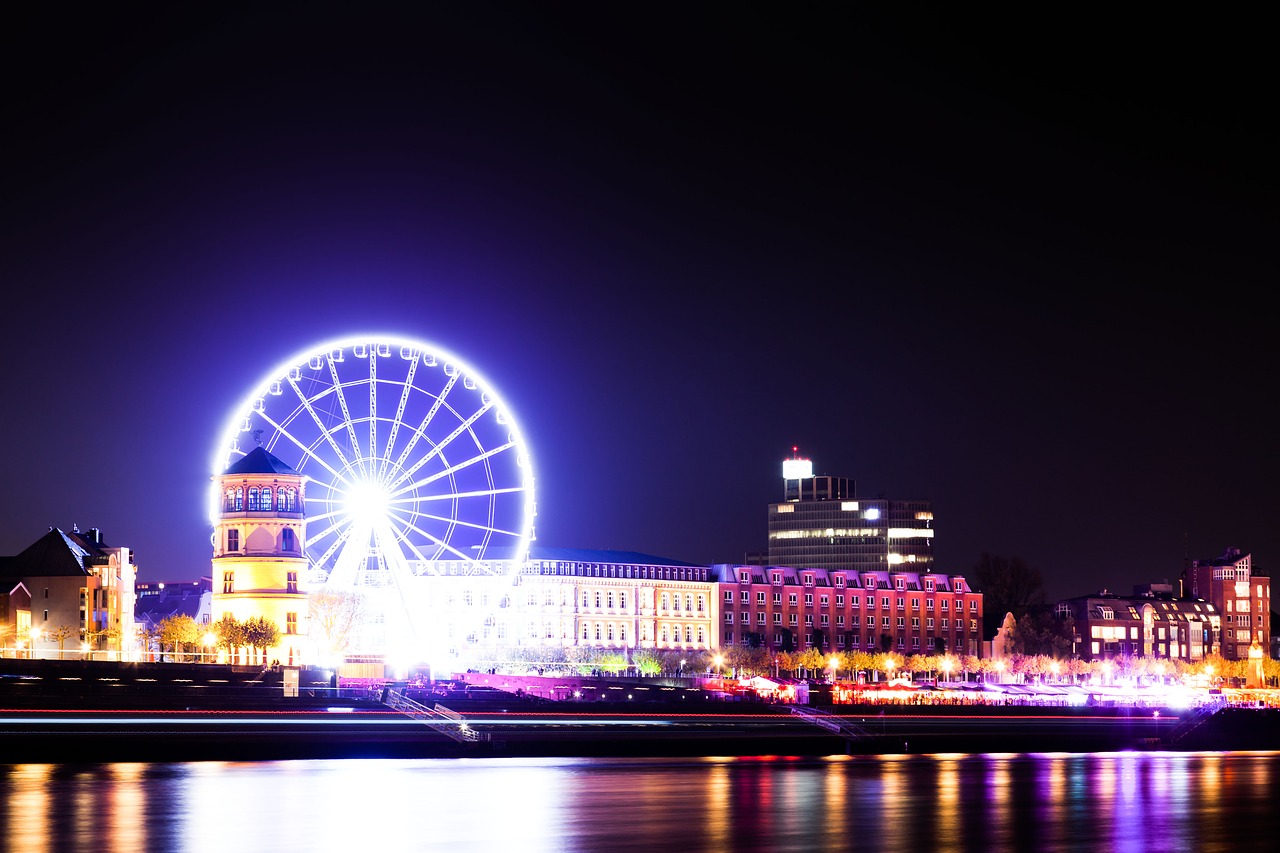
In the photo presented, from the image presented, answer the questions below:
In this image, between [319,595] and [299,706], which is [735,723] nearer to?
[299,706]

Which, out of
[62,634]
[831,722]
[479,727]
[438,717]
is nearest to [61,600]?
[62,634]

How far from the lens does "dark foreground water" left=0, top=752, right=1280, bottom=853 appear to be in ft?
155

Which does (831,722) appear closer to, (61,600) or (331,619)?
(331,619)

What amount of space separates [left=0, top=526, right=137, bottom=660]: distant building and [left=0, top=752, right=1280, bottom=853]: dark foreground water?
7322 cm

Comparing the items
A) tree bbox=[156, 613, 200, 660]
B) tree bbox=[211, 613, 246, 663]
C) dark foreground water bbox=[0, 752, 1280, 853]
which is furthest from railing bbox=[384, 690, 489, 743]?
tree bbox=[156, 613, 200, 660]

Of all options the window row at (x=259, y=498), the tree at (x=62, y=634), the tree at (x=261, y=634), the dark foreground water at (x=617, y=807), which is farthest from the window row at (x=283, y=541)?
the dark foreground water at (x=617, y=807)

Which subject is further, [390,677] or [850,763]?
[390,677]

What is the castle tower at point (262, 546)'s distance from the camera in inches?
4840

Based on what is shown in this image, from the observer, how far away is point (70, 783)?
6016 centimetres

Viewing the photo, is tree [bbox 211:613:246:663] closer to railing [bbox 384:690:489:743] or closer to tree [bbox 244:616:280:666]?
tree [bbox 244:616:280:666]

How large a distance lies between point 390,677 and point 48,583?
34.7m

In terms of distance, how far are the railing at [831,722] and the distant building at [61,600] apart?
5241 cm

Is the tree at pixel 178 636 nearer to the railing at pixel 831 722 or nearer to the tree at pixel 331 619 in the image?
the tree at pixel 331 619

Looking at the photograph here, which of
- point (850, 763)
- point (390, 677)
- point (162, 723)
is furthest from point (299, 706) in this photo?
point (850, 763)
